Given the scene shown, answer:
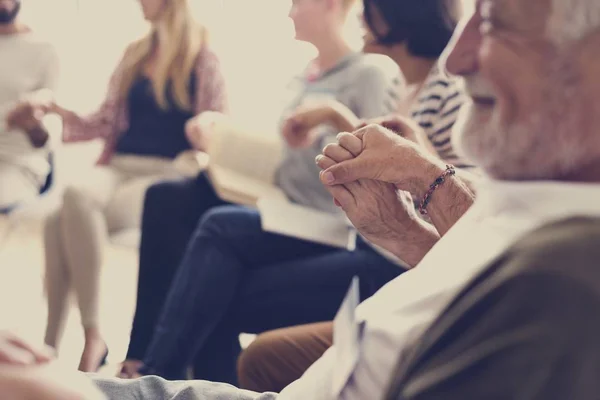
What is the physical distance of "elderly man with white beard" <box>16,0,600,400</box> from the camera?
0.52m

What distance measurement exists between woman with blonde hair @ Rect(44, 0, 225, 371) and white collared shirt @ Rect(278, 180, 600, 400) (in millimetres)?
1705

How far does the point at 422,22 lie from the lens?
5.79 ft

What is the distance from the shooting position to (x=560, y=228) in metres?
0.55

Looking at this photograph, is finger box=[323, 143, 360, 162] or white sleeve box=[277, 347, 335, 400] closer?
white sleeve box=[277, 347, 335, 400]

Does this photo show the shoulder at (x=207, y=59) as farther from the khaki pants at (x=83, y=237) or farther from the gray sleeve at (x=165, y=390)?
the gray sleeve at (x=165, y=390)

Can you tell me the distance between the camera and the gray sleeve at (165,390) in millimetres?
896

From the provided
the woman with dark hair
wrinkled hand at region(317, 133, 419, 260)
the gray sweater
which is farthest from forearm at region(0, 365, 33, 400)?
the gray sweater

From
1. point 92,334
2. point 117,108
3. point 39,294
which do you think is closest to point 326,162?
point 92,334

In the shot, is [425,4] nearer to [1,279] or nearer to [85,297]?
[85,297]

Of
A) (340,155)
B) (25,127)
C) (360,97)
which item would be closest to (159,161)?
(25,127)

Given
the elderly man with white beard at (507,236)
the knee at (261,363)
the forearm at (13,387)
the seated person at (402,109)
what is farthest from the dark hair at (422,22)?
the forearm at (13,387)

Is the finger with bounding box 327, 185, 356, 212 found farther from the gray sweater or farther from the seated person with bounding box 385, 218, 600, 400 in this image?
the gray sweater

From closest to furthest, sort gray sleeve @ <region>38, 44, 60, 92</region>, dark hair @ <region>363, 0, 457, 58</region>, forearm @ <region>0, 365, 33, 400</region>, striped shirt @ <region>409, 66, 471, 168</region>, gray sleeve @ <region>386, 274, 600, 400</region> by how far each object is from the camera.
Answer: gray sleeve @ <region>386, 274, 600, 400</region>, forearm @ <region>0, 365, 33, 400</region>, striped shirt @ <region>409, 66, 471, 168</region>, dark hair @ <region>363, 0, 457, 58</region>, gray sleeve @ <region>38, 44, 60, 92</region>

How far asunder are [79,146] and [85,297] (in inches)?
94.0
